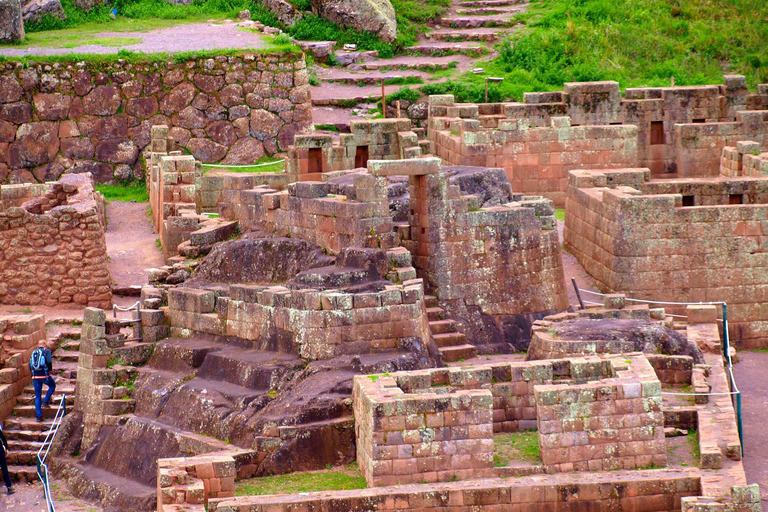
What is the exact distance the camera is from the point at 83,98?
43.5m

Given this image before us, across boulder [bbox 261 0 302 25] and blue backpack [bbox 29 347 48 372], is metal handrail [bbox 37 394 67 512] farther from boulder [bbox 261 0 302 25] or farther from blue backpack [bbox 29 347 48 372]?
boulder [bbox 261 0 302 25]

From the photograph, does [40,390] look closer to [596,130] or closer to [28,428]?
[28,428]

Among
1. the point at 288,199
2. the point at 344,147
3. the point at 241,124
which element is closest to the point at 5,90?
the point at 241,124

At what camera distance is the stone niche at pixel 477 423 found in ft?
82.1

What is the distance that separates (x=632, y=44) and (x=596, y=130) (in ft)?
39.8

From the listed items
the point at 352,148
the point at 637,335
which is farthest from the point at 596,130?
the point at 637,335

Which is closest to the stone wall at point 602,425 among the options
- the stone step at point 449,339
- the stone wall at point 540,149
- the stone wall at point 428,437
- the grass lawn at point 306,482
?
the stone wall at point 428,437

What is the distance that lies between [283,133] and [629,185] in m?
10.7

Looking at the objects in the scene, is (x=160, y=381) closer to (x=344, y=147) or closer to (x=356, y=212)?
(x=356, y=212)

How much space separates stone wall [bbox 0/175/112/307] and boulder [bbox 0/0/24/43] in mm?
12235

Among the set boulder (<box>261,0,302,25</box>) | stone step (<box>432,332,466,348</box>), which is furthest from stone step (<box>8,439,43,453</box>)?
boulder (<box>261,0,302,25</box>)

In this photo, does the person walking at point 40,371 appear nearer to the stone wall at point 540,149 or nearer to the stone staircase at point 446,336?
the stone staircase at point 446,336

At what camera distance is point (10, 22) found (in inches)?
1770

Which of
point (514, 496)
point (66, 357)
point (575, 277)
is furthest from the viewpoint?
point (575, 277)
